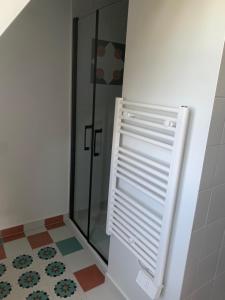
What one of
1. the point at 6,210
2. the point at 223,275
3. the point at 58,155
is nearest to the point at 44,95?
the point at 58,155

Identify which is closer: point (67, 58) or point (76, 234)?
point (67, 58)

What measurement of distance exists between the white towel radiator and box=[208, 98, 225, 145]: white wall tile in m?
0.11

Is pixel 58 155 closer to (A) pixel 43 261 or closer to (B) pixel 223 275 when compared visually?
(A) pixel 43 261

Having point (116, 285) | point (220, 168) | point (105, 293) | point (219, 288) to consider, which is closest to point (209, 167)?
point (220, 168)

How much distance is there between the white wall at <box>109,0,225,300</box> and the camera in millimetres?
969

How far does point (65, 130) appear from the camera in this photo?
2.36 m

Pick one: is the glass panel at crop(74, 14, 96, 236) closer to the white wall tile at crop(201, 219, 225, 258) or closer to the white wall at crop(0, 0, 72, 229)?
the white wall at crop(0, 0, 72, 229)

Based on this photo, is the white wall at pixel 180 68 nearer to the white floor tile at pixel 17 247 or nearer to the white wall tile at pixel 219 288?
the white wall tile at pixel 219 288

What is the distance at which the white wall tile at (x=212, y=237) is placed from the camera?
1.24 m

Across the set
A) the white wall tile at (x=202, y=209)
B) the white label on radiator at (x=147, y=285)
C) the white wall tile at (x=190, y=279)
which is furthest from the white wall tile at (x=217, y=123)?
the white label on radiator at (x=147, y=285)

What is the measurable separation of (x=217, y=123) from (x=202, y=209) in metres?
0.41

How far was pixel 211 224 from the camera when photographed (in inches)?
48.6

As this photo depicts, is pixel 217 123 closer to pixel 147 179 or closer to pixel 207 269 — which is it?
pixel 147 179

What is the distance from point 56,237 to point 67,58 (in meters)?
1.72
